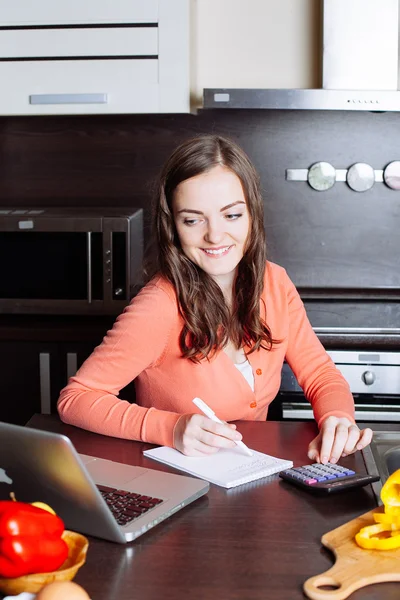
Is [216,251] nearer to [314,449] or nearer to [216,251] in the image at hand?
[216,251]

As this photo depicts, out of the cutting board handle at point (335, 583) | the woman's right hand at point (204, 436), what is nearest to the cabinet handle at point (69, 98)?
the woman's right hand at point (204, 436)

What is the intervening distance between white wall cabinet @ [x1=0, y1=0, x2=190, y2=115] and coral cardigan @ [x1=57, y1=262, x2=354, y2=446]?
1.14 meters

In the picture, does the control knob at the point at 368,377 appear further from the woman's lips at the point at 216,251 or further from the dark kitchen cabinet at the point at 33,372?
the woman's lips at the point at 216,251

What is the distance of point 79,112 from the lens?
2740 mm

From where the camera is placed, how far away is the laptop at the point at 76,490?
2.96 feet

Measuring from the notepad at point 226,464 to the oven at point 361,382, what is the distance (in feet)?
3.85

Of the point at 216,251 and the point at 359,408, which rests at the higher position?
the point at 216,251

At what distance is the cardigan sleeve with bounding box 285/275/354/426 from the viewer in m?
1.56

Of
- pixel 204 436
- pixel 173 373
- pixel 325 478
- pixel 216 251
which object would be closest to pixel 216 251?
pixel 216 251

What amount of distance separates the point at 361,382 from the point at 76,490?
5.54 ft

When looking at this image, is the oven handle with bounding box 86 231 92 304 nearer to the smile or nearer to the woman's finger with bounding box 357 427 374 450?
the smile

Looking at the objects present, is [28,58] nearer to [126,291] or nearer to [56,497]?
[126,291]

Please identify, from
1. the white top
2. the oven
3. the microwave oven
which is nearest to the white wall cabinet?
the microwave oven

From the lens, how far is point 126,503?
3.57 ft
